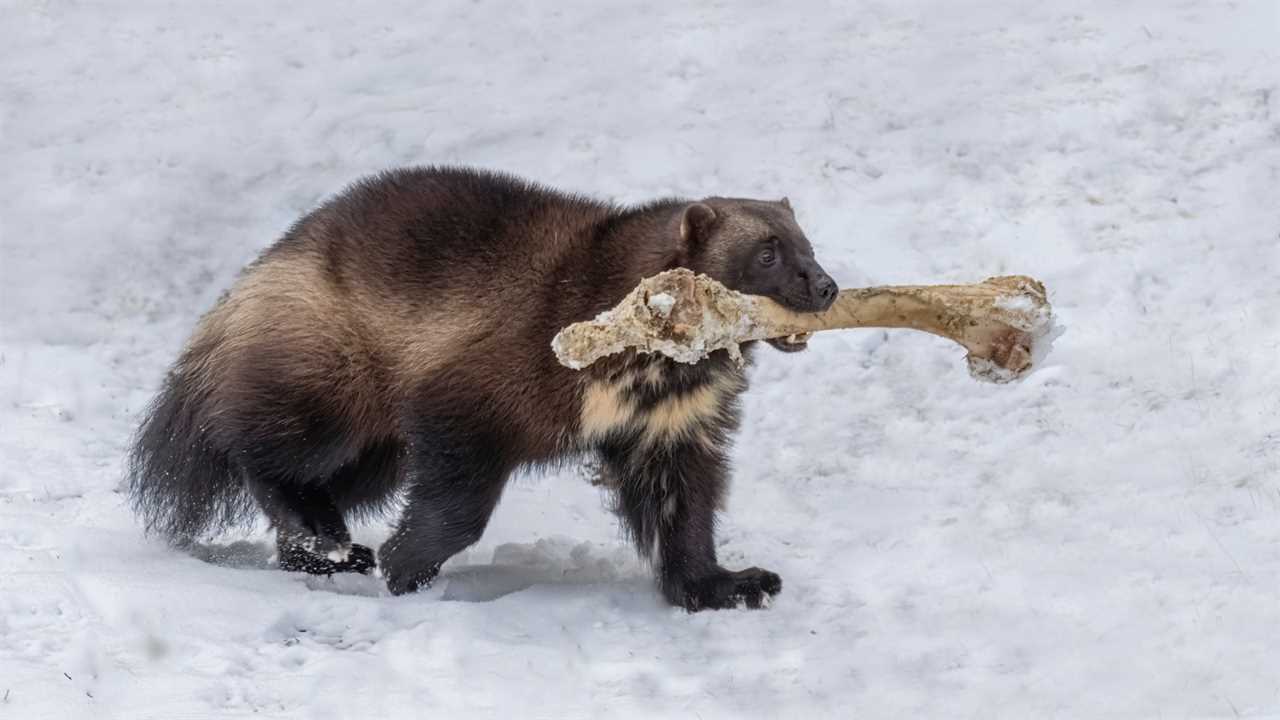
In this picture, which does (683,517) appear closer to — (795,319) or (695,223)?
(795,319)

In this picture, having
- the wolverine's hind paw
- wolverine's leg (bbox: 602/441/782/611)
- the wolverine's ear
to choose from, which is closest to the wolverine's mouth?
the wolverine's ear

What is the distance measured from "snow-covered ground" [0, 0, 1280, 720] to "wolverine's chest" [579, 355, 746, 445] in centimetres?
62

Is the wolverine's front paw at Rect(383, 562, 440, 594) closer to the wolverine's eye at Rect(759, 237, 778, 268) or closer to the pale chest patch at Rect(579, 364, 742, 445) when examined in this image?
the pale chest patch at Rect(579, 364, 742, 445)

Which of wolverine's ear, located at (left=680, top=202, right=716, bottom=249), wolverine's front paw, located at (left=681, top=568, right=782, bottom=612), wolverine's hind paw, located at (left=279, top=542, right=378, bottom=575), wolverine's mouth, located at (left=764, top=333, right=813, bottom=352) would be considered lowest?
wolverine's front paw, located at (left=681, top=568, right=782, bottom=612)

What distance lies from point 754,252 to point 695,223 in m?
0.24

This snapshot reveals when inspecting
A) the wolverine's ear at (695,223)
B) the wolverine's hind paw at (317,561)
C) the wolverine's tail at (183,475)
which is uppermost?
the wolverine's ear at (695,223)

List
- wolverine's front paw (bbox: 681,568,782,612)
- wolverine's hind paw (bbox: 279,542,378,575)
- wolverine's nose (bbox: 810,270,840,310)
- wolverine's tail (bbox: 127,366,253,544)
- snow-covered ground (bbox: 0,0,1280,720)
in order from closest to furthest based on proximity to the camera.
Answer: snow-covered ground (bbox: 0,0,1280,720), wolverine's nose (bbox: 810,270,840,310), wolverine's front paw (bbox: 681,568,782,612), wolverine's hind paw (bbox: 279,542,378,575), wolverine's tail (bbox: 127,366,253,544)

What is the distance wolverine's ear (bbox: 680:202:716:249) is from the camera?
547cm

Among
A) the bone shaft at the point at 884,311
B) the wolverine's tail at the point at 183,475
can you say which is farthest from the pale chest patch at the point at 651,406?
the wolverine's tail at the point at 183,475

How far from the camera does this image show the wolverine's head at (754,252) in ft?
17.5

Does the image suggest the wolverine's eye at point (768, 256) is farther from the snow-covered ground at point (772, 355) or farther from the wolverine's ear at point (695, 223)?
the snow-covered ground at point (772, 355)

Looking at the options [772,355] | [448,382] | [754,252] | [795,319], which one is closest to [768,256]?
[754,252]

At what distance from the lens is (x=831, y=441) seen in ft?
24.5

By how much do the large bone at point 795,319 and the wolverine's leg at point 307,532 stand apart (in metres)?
1.55
